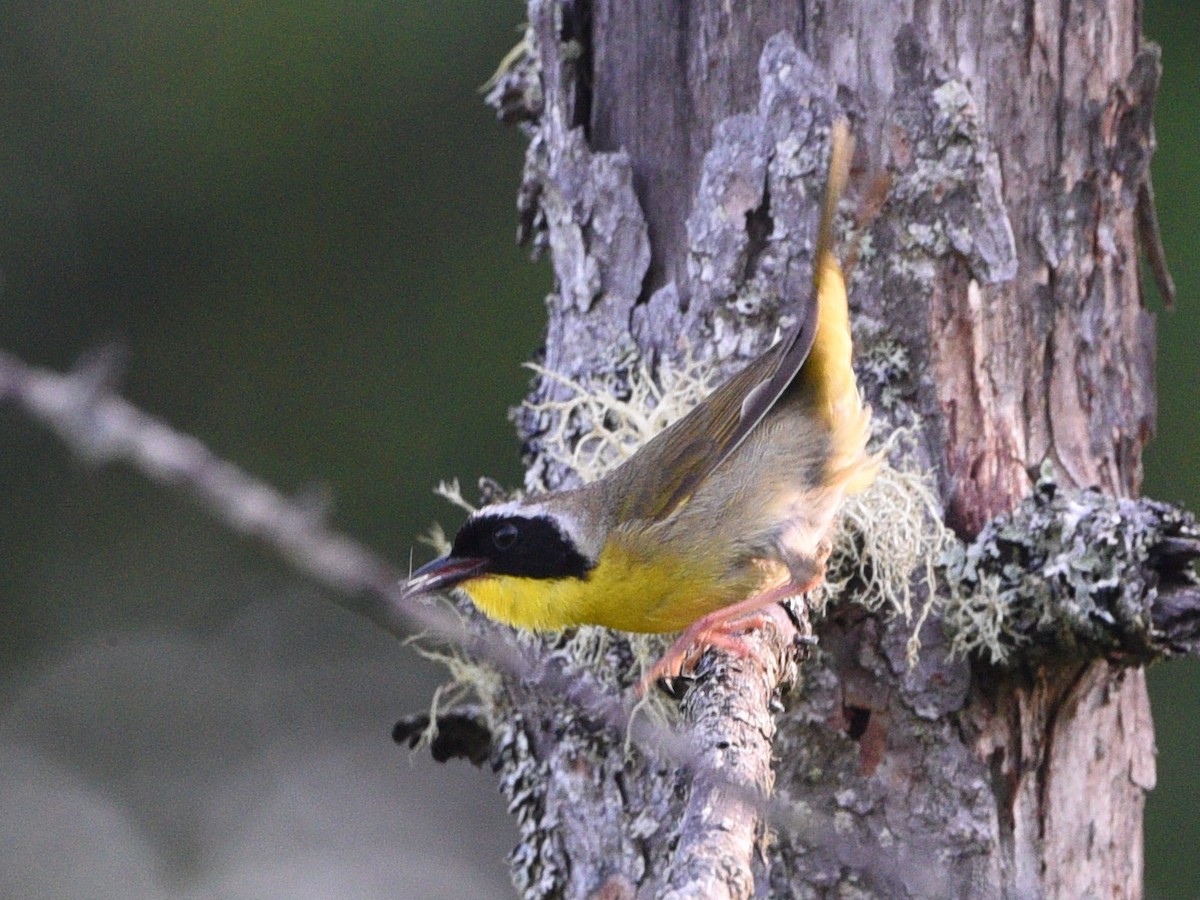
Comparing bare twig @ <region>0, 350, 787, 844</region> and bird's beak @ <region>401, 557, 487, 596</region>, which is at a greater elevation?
bare twig @ <region>0, 350, 787, 844</region>

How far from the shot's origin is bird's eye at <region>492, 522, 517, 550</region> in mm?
3059

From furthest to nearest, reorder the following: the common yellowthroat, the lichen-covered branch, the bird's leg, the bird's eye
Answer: the bird's eye, the common yellowthroat, the bird's leg, the lichen-covered branch

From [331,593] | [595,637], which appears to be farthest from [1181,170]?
[331,593]

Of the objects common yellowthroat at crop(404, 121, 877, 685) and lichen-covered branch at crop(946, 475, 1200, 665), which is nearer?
lichen-covered branch at crop(946, 475, 1200, 665)

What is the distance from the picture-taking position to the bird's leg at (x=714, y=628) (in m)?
2.78

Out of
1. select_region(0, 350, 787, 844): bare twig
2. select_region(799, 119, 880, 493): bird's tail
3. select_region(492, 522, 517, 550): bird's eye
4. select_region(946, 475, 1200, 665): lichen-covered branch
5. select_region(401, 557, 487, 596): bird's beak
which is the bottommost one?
select_region(401, 557, 487, 596): bird's beak

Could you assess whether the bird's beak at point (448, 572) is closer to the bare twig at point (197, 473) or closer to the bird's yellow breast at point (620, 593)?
A: the bird's yellow breast at point (620, 593)

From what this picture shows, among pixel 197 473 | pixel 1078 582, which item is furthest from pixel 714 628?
pixel 197 473

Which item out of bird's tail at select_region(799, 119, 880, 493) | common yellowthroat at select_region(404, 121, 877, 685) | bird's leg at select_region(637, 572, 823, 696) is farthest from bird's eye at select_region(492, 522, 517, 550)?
bird's tail at select_region(799, 119, 880, 493)

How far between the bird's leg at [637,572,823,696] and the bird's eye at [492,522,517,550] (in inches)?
17.0

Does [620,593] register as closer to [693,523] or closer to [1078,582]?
[693,523]

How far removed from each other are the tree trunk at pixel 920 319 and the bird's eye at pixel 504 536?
33cm

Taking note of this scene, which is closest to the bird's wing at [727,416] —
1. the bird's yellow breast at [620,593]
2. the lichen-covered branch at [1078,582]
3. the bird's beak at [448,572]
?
the bird's yellow breast at [620,593]

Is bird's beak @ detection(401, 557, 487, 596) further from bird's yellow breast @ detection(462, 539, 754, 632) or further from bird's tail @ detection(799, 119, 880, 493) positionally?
bird's tail @ detection(799, 119, 880, 493)
